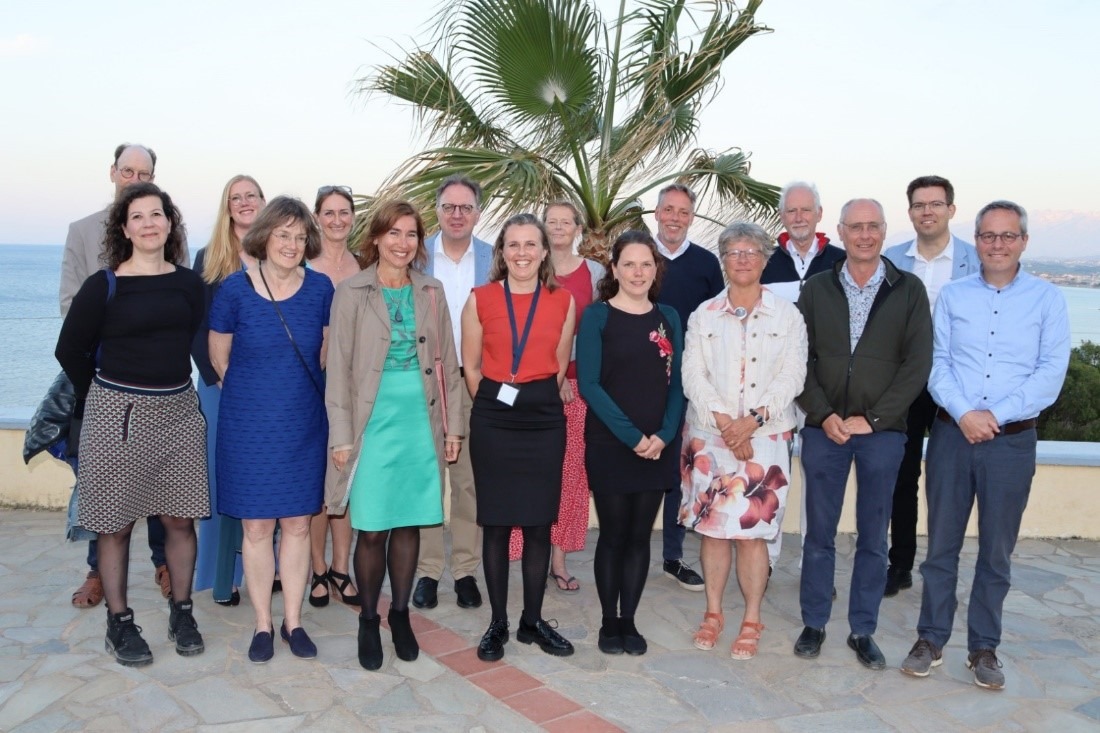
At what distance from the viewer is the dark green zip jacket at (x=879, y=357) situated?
3.83m

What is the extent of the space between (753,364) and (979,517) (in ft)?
3.78

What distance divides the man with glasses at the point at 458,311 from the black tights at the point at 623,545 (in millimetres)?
906

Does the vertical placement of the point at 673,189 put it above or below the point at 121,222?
above

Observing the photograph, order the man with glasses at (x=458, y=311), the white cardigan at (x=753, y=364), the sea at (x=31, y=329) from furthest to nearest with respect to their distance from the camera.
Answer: the sea at (x=31, y=329), the man with glasses at (x=458, y=311), the white cardigan at (x=753, y=364)

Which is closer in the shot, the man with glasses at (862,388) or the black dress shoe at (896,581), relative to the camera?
the man with glasses at (862,388)

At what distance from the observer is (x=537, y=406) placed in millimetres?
3863

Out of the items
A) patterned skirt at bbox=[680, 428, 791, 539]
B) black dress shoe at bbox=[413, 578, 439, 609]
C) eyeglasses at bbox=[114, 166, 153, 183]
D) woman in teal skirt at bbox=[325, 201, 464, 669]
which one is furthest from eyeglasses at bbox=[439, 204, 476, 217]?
black dress shoe at bbox=[413, 578, 439, 609]

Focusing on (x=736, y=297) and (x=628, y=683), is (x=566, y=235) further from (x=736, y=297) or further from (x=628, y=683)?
(x=628, y=683)

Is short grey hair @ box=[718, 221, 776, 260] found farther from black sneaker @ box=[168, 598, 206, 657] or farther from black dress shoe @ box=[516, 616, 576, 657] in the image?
black sneaker @ box=[168, 598, 206, 657]

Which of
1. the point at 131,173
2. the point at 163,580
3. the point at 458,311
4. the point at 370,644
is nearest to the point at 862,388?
the point at 458,311

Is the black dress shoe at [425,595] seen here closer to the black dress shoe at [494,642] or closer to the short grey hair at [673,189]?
the black dress shoe at [494,642]

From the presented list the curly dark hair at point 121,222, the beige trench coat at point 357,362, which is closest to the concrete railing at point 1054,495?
the beige trench coat at point 357,362

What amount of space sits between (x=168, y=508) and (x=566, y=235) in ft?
7.45

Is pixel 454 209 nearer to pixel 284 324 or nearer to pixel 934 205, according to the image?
pixel 284 324
